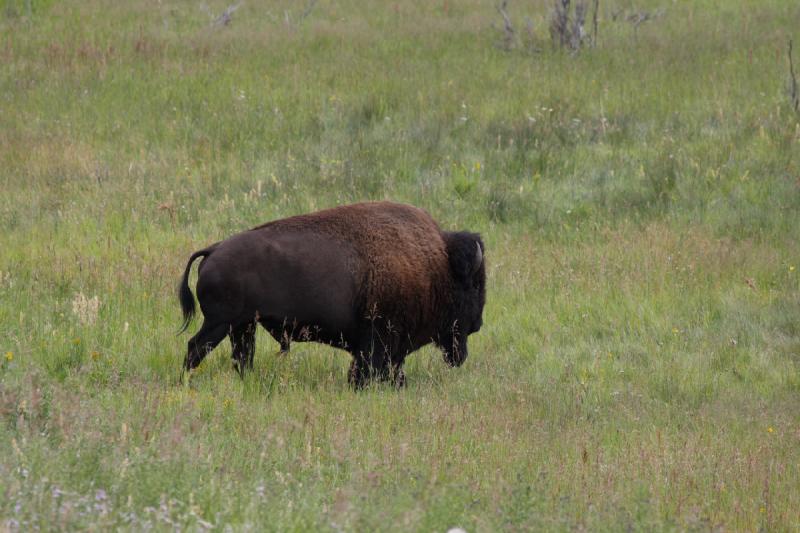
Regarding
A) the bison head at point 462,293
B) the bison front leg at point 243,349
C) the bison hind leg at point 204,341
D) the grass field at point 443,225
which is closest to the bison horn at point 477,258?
the bison head at point 462,293

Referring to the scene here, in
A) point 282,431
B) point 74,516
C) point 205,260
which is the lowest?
point 282,431

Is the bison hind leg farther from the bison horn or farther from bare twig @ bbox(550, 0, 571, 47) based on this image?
bare twig @ bbox(550, 0, 571, 47)

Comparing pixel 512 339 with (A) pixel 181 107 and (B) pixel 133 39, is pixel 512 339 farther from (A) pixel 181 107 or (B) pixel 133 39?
(B) pixel 133 39

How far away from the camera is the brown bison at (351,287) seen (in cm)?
725

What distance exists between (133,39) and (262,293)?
1141cm

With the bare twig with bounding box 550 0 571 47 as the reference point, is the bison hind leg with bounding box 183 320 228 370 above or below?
below

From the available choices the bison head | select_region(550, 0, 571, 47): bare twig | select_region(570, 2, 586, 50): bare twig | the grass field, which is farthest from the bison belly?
select_region(550, 0, 571, 47): bare twig

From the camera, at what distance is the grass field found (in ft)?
16.7

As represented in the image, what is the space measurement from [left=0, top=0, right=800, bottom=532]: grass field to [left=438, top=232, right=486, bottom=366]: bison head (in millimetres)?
199

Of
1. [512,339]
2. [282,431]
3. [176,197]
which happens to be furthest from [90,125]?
[282,431]

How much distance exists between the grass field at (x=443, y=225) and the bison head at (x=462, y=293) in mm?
199

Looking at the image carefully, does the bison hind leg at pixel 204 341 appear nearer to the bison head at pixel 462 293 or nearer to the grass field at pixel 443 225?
the grass field at pixel 443 225

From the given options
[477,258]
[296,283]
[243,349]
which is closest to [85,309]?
[243,349]

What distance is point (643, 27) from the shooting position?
1967 cm
